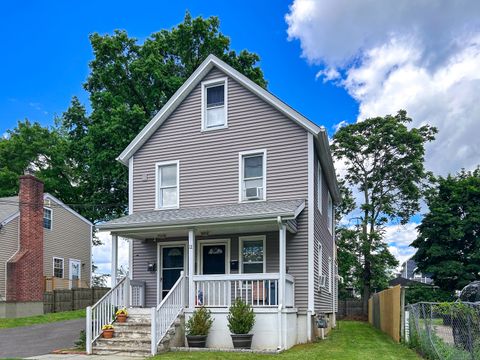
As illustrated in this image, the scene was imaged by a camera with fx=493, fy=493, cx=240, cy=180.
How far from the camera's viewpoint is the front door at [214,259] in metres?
15.0

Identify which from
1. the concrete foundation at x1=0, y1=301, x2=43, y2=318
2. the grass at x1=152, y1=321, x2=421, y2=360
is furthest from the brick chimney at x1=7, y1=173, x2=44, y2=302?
the grass at x1=152, y1=321, x2=421, y2=360

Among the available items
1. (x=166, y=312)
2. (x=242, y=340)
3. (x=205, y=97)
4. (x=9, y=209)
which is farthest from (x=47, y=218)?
(x=242, y=340)

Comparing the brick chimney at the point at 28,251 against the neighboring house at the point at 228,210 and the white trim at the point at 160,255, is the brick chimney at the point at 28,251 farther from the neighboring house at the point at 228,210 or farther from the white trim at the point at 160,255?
the white trim at the point at 160,255

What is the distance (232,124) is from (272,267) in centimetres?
466

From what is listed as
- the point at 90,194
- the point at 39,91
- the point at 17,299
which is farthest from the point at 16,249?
the point at 39,91

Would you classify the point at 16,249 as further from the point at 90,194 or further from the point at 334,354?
the point at 334,354

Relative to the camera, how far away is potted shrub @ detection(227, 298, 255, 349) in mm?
12031

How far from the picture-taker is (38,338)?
15797 millimetres

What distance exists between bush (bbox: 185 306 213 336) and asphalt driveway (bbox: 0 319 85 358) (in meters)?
3.78

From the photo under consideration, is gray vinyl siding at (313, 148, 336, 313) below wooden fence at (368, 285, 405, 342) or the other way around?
the other way around

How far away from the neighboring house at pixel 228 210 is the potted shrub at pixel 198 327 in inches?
13.4

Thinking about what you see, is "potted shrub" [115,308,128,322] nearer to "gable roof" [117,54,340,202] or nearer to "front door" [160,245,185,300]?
"front door" [160,245,185,300]

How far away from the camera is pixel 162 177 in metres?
16.5

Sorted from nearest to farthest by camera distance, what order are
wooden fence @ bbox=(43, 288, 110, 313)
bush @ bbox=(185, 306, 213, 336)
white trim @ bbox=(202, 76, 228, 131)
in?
1. bush @ bbox=(185, 306, 213, 336)
2. white trim @ bbox=(202, 76, 228, 131)
3. wooden fence @ bbox=(43, 288, 110, 313)
